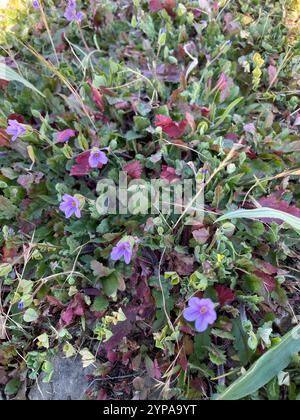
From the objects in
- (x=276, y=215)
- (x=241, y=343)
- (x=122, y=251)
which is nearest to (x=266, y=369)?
(x=241, y=343)

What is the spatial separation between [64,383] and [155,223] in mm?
745

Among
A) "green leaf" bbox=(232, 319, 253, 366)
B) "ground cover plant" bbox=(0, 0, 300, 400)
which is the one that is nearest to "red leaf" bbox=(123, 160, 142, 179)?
"ground cover plant" bbox=(0, 0, 300, 400)

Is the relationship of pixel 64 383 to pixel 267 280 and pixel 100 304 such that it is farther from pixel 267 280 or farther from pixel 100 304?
pixel 267 280

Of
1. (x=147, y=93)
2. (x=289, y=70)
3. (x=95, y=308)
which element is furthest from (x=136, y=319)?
(x=289, y=70)

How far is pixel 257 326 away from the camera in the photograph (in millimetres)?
1697

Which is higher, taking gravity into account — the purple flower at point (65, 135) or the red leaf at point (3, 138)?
the purple flower at point (65, 135)

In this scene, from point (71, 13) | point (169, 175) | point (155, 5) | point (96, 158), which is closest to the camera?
point (96, 158)

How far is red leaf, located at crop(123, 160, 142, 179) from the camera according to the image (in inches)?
73.4

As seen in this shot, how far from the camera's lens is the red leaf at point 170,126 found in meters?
1.89

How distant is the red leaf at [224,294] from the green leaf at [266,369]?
0.28 metres

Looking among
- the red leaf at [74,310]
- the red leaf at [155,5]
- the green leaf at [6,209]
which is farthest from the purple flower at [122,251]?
the red leaf at [155,5]

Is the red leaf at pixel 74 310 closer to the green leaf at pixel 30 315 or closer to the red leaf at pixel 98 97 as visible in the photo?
the green leaf at pixel 30 315

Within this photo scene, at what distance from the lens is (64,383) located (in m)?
1.69

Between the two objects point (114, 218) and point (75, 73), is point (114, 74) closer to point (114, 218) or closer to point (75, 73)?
point (75, 73)
